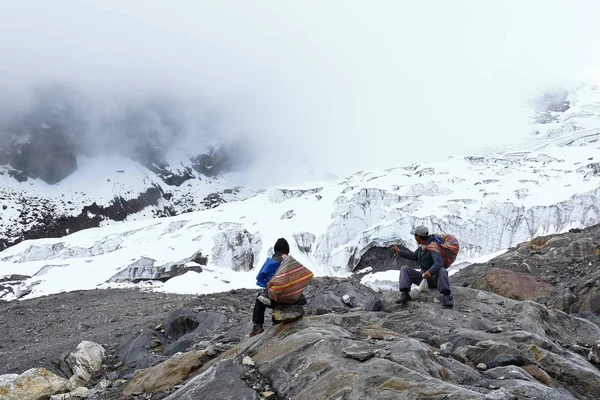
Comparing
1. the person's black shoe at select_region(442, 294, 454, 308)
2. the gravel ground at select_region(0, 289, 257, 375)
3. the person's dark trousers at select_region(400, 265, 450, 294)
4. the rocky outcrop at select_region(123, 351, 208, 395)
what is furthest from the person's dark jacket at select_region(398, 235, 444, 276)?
the gravel ground at select_region(0, 289, 257, 375)

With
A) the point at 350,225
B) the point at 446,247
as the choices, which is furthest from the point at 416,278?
the point at 350,225

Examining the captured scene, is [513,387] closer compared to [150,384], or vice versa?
[513,387]

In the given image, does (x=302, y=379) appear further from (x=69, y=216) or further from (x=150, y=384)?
(x=69, y=216)

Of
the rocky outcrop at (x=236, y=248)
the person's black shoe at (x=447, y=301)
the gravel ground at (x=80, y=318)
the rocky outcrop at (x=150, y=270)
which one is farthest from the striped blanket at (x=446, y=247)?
the rocky outcrop at (x=236, y=248)

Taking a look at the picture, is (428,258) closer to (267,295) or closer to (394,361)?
(267,295)

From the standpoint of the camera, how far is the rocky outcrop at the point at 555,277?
11.3m

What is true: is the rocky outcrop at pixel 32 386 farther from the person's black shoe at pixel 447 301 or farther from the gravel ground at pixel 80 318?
the person's black shoe at pixel 447 301

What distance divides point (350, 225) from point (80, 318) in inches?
1500

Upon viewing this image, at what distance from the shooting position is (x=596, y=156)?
68.0m

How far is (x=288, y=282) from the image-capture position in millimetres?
5863

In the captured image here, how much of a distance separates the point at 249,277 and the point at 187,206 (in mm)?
131028

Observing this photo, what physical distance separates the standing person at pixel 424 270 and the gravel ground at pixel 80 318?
5257mm

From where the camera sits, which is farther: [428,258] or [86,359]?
[86,359]

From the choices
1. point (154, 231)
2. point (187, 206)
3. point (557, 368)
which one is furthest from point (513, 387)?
point (187, 206)
